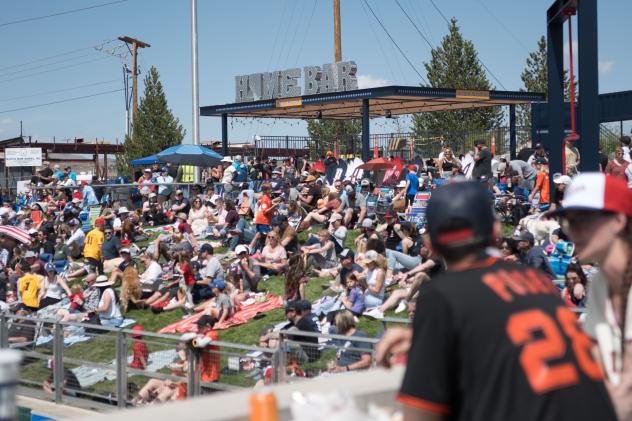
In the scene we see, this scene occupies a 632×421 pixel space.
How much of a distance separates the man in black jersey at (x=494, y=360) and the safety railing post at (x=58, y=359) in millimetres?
10025

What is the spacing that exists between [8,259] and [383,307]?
12639mm

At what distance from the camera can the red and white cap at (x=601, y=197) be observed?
8.90 feet

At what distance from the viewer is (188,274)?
50.1 feet

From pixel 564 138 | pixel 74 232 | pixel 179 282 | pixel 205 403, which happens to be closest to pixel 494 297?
pixel 205 403

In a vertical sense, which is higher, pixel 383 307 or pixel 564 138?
pixel 564 138

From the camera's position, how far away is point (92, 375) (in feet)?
36.1

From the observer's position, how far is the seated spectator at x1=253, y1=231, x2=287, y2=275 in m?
15.6

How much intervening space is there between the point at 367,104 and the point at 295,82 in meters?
5.63

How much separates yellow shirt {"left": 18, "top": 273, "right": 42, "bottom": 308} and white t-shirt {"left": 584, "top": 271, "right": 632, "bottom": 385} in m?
15.2

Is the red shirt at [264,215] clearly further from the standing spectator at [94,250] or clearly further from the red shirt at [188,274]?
the standing spectator at [94,250]

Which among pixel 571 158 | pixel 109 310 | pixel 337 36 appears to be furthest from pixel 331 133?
pixel 109 310

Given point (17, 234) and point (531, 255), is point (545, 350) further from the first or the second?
point (17, 234)

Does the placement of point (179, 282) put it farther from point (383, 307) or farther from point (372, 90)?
point (372, 90)

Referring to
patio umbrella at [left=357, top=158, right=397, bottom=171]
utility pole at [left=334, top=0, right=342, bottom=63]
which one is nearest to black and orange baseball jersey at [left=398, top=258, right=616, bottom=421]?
patio umbrella at [left=357, top=158, right=397, bottom=171]
